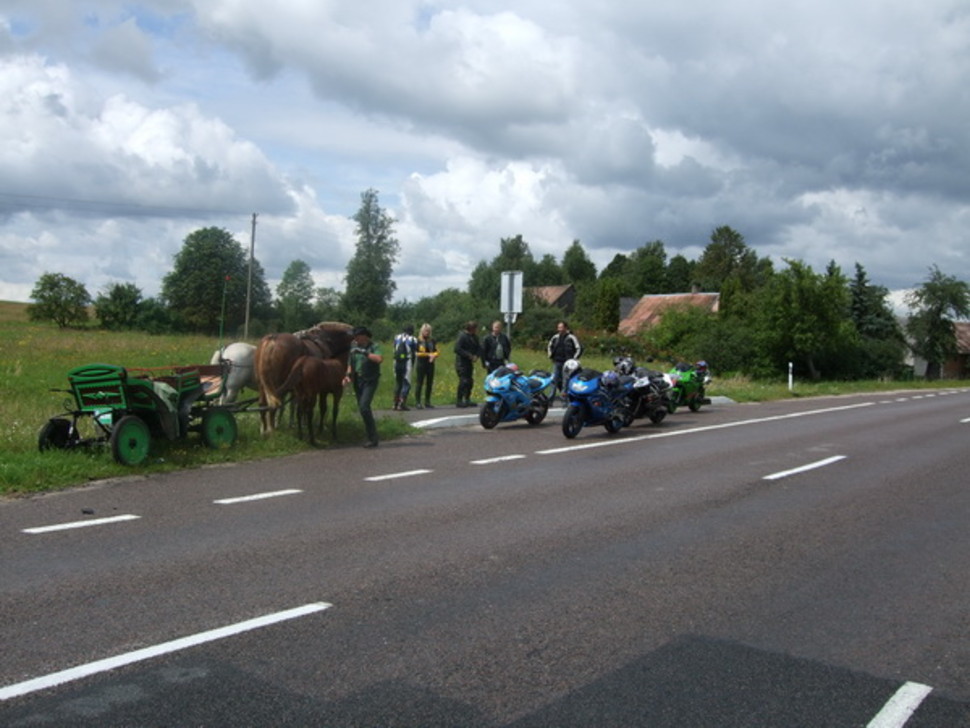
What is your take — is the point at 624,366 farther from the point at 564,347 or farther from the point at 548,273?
the point at 548,273

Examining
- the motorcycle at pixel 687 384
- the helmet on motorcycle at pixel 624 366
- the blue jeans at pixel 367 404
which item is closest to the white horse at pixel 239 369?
the blue jeans at pixel 367 404

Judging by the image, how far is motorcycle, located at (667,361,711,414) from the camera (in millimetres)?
20938

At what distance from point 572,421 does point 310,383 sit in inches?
179

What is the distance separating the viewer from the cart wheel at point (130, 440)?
10.1 metres

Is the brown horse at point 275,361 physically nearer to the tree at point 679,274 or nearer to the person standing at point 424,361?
the person standing at point 424,361

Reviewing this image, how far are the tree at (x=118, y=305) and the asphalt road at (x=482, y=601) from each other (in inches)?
2647

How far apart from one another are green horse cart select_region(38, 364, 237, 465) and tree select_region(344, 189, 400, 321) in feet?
247

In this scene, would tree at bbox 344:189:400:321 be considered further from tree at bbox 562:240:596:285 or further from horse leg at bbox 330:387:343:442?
horse leg at bbox 330:387:343:442

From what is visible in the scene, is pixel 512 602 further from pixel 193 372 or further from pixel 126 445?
pixel 193 372

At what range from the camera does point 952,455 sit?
14070 mm

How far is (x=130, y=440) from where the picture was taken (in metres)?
10.3

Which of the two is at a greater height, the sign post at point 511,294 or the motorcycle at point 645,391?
the sign post at point 511,294

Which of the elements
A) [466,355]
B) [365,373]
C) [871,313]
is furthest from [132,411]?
[871,313]

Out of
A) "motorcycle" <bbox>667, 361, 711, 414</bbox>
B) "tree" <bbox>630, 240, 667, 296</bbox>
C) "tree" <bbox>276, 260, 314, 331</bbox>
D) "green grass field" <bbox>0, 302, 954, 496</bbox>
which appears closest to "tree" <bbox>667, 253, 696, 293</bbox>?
"tree" <bbox>630, 240, 667, 296</bbox>
